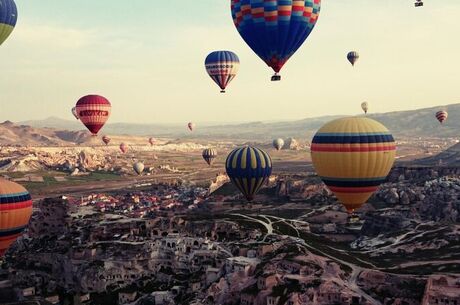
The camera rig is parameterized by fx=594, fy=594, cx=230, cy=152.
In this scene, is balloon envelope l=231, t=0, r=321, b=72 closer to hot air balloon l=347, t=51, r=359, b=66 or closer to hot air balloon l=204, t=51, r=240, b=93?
hot air balloon l=204, t=51, r=240, b=93

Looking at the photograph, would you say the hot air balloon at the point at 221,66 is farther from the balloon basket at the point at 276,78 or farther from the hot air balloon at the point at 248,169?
the balloon basket at the point at 276,78

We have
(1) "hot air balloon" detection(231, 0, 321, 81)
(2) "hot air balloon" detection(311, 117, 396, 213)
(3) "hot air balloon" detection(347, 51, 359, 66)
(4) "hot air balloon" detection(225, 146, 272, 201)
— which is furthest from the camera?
(3) "hot air balloon" detection(347, 51, 359, 66)

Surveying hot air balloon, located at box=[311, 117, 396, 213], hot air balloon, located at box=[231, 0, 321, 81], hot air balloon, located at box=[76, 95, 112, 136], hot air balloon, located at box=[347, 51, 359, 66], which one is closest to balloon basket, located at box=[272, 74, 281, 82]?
hot air balloon, located at box=[231, 0, 321, 81]

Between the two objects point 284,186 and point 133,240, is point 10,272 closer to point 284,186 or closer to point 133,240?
point 133,240

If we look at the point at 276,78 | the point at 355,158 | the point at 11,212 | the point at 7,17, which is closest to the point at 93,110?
the point at 7,17

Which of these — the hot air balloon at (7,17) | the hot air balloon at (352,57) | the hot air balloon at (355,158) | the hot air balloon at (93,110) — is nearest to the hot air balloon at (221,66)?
the hot air balloon at (93,110)

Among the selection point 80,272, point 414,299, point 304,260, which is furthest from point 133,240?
point 414,299
